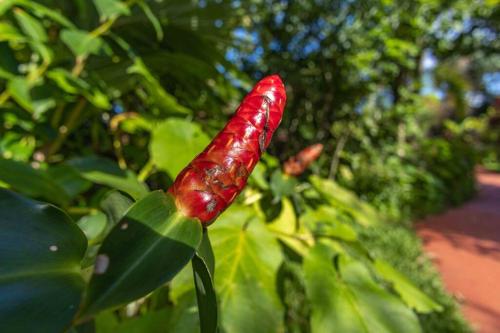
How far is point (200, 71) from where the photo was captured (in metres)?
1.79

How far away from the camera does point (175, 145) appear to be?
1.34 metres

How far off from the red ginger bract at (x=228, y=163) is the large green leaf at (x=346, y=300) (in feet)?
1.89

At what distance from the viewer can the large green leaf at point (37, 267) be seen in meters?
0.41

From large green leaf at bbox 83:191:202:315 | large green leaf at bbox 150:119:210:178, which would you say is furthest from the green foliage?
large green leaf at bbox 83:191:202:315

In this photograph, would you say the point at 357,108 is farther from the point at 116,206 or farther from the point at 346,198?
the point at 116,206

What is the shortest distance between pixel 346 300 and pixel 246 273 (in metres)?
0.25

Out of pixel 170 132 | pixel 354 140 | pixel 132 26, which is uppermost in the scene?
pixel 132 26

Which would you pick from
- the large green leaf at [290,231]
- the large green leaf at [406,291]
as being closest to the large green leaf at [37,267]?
the large green leaf at [290,231]

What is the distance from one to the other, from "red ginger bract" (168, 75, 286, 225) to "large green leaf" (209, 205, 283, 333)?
1.58 ft

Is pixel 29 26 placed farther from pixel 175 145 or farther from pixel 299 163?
pixel 299 163

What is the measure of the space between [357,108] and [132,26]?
4.41 meters

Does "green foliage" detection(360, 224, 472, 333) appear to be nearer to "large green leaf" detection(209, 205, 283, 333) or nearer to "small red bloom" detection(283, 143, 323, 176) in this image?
"small red bloom" detection(283, 143, 323, 176)

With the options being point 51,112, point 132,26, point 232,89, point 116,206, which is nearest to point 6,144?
point 51,112

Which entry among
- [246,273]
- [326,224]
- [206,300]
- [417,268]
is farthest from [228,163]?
[417,268]
